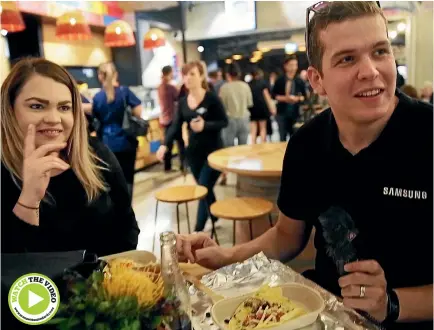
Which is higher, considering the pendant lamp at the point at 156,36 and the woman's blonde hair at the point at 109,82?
the pendant lamp at the point at 156,36

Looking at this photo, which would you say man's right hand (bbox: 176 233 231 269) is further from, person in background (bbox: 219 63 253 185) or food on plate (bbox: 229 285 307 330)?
person in background (bbox: 219 63 253 185)

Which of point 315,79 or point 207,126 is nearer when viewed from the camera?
point 315,79

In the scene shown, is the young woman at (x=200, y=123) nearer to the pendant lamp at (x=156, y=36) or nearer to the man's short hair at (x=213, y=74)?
the pendant lamp at (x=156, y=36)

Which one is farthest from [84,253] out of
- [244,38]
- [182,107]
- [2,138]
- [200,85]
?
[200,85]

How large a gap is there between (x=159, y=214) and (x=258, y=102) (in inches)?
126

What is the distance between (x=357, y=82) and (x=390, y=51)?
81mm

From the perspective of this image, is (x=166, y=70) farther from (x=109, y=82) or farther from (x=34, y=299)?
(x=34, y=299)

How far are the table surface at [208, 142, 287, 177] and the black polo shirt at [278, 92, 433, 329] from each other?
3.21 ft

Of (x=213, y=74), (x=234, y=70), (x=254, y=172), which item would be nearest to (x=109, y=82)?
(x=254, y=172)

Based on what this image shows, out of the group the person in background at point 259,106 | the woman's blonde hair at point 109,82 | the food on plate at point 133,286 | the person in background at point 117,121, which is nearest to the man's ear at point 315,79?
the food on plate at point 133,286

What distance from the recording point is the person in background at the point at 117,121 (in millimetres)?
1477

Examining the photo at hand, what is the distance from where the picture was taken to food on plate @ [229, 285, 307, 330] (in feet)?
2.23

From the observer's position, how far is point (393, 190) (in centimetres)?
86

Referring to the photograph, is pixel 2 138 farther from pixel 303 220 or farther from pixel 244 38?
pixel 244 38
